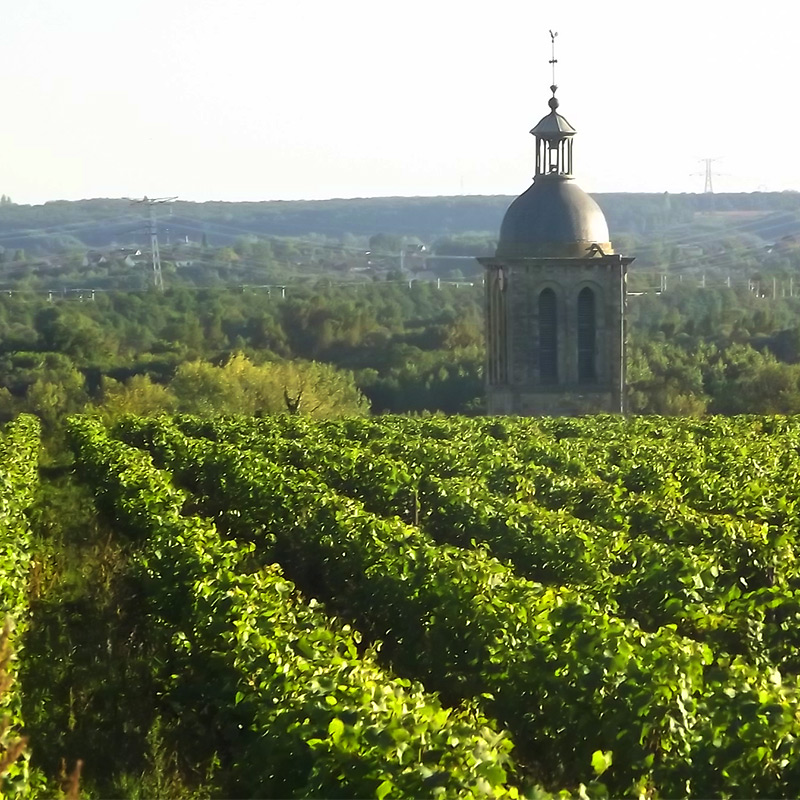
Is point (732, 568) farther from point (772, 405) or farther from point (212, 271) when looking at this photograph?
point (212, 271)

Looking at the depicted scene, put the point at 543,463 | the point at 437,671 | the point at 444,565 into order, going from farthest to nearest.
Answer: the point at 543,463 → the point at 444,565 → the point at 437,671

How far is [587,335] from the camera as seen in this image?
33.1 meters

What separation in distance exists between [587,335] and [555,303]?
1097 mm

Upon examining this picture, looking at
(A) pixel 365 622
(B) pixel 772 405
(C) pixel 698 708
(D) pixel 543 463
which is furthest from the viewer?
(B) pixel 772 405

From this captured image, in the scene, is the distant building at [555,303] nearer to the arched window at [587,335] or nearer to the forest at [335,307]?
the arched window at [587,335]

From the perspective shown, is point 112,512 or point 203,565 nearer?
point 203,565

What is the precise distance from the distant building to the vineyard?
12374 millimetres

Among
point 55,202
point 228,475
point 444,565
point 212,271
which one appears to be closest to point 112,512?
point 228,475

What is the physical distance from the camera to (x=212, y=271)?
141 metres

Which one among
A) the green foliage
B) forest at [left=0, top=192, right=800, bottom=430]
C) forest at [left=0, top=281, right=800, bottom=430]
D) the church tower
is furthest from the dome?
the green foliage

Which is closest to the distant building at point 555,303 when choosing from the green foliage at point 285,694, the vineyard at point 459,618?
the vineyard at point 459,618

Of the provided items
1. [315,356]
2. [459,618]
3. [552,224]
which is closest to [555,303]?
[552,224]

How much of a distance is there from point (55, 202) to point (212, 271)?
50490 millimetres

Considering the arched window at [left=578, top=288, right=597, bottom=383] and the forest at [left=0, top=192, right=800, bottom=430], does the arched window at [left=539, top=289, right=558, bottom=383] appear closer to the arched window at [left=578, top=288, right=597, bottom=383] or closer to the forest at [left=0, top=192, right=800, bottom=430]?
the arched window at [left=578, top=288, right=597, bottom=383]
